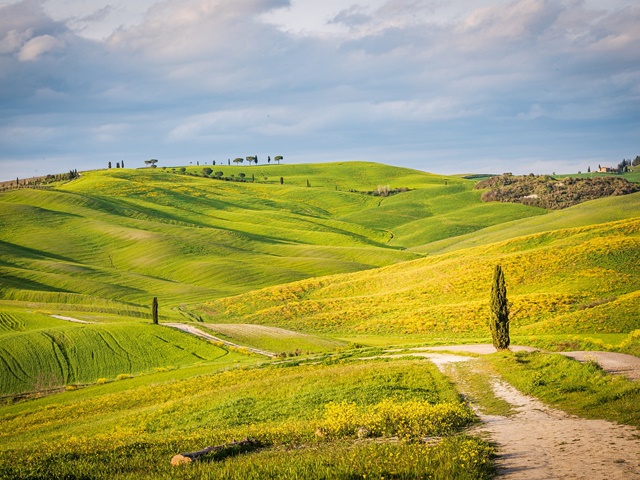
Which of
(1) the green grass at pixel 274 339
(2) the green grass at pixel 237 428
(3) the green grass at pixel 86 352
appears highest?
(2) the green grass at pixel 237 428

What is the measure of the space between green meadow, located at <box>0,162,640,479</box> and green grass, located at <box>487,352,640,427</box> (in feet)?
1.76

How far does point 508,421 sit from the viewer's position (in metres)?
21.4

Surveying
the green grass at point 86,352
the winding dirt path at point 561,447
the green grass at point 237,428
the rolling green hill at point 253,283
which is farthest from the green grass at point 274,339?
the winding dirt path at point 561,447

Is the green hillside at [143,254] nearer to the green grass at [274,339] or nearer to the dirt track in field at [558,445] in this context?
the green grass at [274,339]

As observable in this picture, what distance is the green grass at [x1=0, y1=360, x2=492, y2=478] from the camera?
1448 centimetres

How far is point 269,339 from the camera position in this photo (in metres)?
67.7

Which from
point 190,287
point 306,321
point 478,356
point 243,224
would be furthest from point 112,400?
point 243,224

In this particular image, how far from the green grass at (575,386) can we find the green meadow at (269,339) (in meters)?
0.54

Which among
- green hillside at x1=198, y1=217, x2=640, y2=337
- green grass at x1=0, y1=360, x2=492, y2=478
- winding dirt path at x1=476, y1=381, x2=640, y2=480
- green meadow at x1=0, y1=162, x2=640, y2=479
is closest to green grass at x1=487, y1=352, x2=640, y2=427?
green meadow at x1=0, y1=162, x2=640, y2=479

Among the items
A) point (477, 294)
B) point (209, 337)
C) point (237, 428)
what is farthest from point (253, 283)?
point (237, 428)

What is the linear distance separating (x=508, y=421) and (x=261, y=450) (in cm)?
883

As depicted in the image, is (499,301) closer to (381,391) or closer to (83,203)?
(381,391)

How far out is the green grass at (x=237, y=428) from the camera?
14.5m

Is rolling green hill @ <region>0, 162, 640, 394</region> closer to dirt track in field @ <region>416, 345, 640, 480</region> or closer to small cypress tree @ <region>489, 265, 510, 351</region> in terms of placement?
small cypress tree @ <region>489, 265, 510, 351</region>
